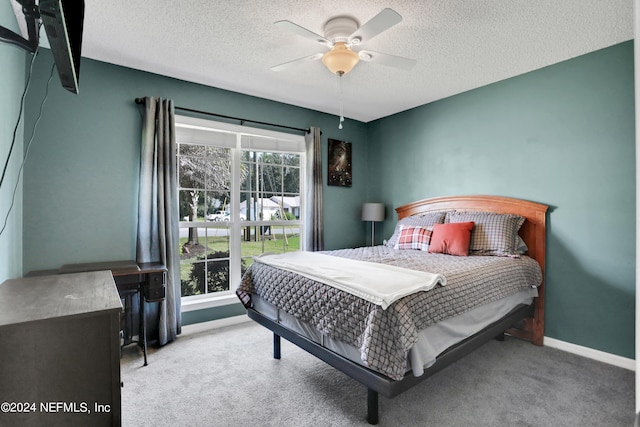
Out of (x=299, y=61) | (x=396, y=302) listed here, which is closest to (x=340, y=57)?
(x=299, y=61)

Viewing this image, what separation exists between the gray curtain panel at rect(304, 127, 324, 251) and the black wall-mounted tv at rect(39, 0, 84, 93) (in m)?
2.81

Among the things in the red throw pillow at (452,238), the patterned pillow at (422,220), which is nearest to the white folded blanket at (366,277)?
the red throw pillow at (452,238)

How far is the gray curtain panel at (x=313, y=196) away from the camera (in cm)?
413

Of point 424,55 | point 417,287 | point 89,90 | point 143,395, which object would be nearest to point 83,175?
point 89,90

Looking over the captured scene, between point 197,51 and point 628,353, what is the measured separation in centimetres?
425

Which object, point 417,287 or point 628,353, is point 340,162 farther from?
point 628,353

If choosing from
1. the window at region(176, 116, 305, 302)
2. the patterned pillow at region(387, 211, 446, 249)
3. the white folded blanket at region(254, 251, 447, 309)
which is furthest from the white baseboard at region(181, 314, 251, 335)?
the patterned pillow at region(387, 211, 446, 249)

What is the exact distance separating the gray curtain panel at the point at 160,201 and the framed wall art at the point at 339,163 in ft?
6.73

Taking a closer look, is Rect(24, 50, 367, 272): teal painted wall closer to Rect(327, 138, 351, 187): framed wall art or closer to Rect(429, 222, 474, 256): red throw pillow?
Rect(327, 138, 351, 187): framed wall art

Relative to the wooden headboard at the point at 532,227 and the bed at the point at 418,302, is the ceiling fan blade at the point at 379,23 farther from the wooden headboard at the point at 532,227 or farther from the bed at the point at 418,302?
the wooden headboard at the point at 532,227

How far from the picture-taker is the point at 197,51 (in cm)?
271

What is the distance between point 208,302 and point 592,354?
3.56 metres

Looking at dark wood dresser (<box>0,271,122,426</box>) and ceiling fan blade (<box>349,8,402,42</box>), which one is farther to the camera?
ceiling fan blade (<box>349,8,402,42</box>)

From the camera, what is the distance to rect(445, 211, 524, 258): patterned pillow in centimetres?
295
